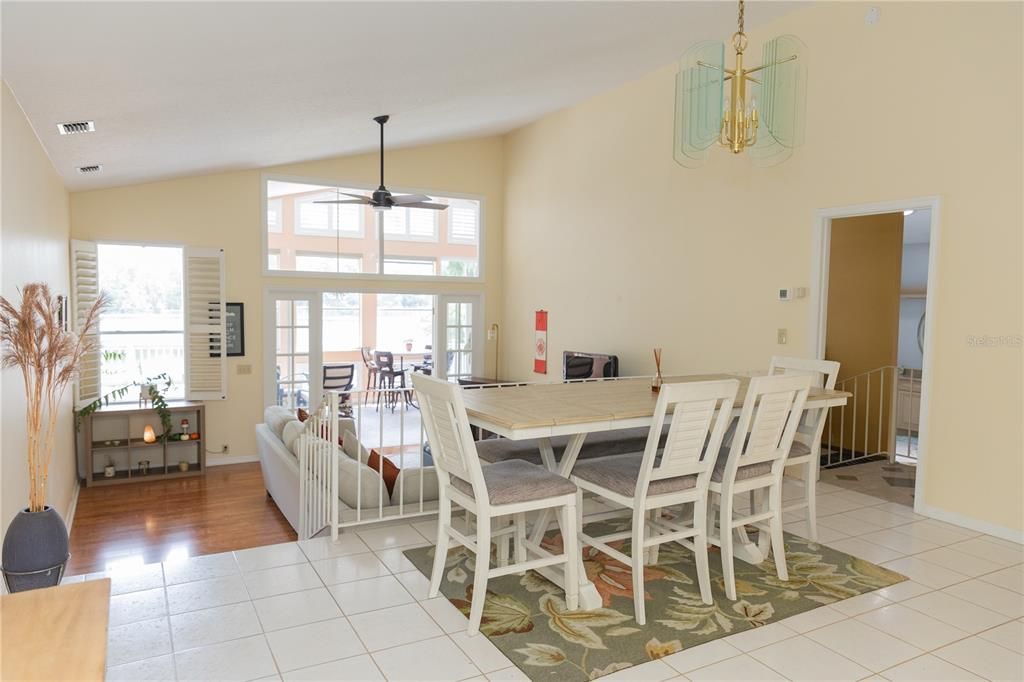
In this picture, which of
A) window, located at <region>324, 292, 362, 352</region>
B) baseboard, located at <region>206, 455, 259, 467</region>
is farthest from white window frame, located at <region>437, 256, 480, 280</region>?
window, located at <region>324, 292, 362, 352</region>

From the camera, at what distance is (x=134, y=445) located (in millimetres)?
6773

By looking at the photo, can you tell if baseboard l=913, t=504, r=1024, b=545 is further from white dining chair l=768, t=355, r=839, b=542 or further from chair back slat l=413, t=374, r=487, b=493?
chair back slat l=413, t=374, r=487, b=493

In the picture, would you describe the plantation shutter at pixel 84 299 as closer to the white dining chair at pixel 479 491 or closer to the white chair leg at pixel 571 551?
the white dining chair at pixel 479 491

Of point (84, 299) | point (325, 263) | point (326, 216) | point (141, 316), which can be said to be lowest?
point (141, 316)

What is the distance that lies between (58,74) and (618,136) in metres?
5.14

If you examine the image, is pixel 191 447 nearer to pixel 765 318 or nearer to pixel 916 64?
pixel 765 318

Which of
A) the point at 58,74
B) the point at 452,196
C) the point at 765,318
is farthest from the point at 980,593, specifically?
the point at 452,196

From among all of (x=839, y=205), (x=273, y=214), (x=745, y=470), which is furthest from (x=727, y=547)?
(x=273, y=214)

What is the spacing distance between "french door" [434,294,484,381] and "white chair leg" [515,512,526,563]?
5.69 metres

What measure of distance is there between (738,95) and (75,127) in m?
3.87

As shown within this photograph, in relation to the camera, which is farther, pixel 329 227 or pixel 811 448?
pixel 329 227

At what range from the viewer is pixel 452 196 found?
866 centimetres

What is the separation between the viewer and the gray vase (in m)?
2.77

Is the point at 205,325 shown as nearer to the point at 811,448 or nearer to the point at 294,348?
the point at 294,348
